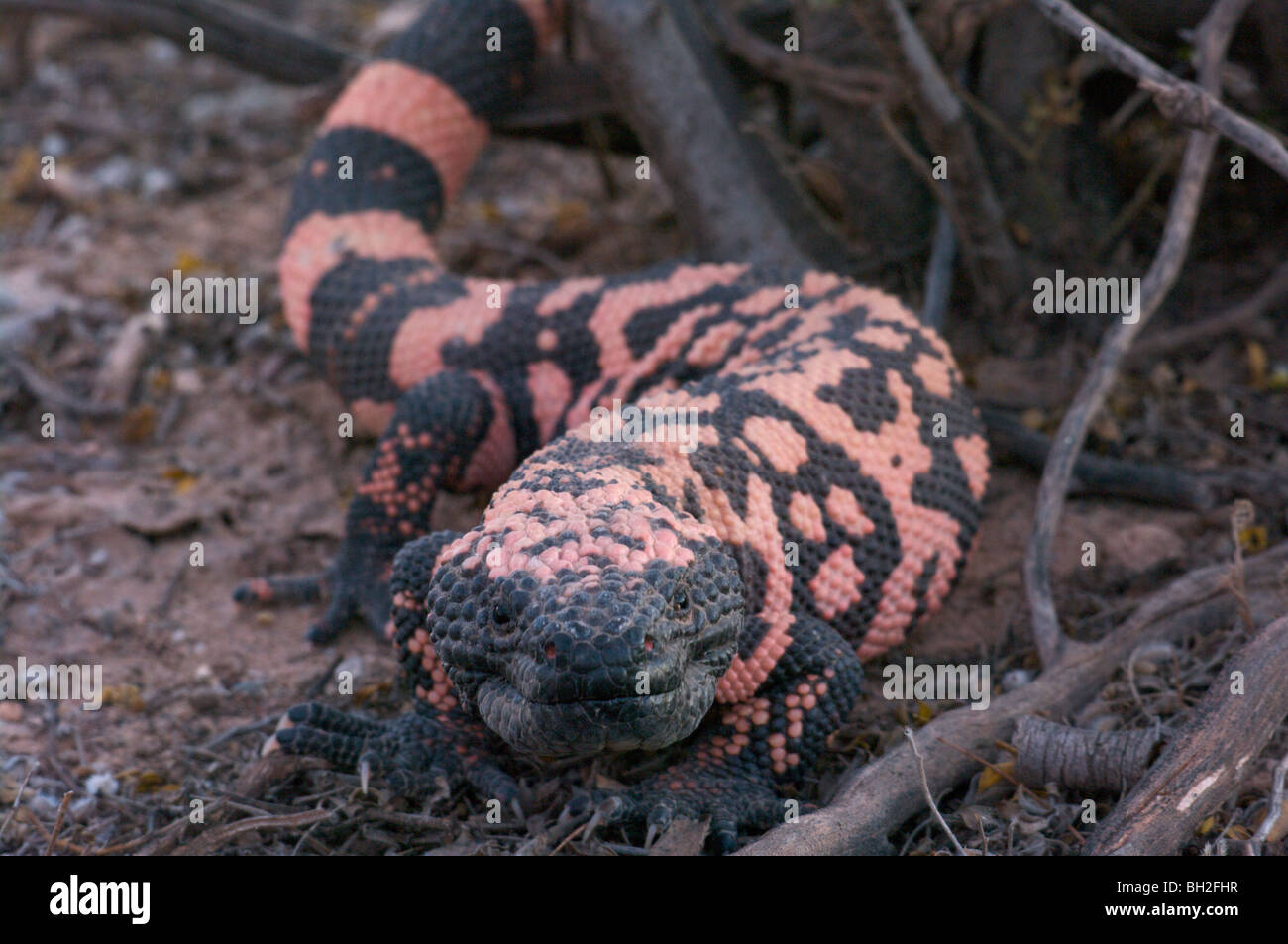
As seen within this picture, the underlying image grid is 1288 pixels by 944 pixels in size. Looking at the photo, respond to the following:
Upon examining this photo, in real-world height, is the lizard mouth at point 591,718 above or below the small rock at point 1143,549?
below

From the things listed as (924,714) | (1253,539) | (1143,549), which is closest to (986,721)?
(924,714)

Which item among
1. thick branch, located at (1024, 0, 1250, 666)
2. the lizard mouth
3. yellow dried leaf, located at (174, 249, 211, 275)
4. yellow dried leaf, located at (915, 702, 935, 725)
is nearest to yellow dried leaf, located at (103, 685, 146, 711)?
the lizard mouth

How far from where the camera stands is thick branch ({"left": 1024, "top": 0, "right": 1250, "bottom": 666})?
10.1 ft

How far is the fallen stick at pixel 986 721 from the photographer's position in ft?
7.93

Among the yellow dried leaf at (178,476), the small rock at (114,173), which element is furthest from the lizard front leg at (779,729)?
the small rock at (114,173)

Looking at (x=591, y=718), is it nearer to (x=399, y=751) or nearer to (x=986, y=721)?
(x=399, y=751)

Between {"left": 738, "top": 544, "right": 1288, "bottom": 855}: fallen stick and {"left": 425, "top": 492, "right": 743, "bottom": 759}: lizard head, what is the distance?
0.37 m

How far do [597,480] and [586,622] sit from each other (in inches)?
17.0

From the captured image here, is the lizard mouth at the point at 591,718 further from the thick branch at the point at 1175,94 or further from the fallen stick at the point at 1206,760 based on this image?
the thick branch at the point at 1175,94

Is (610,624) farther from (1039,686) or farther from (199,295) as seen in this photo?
(199,295)

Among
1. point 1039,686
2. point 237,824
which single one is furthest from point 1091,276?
point 237,824

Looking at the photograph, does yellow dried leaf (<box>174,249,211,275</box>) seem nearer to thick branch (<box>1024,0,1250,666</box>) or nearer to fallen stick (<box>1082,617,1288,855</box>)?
thick branch (<box>1024,0,1250,666</box>)

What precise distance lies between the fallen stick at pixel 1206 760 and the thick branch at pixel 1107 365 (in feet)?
1.76
